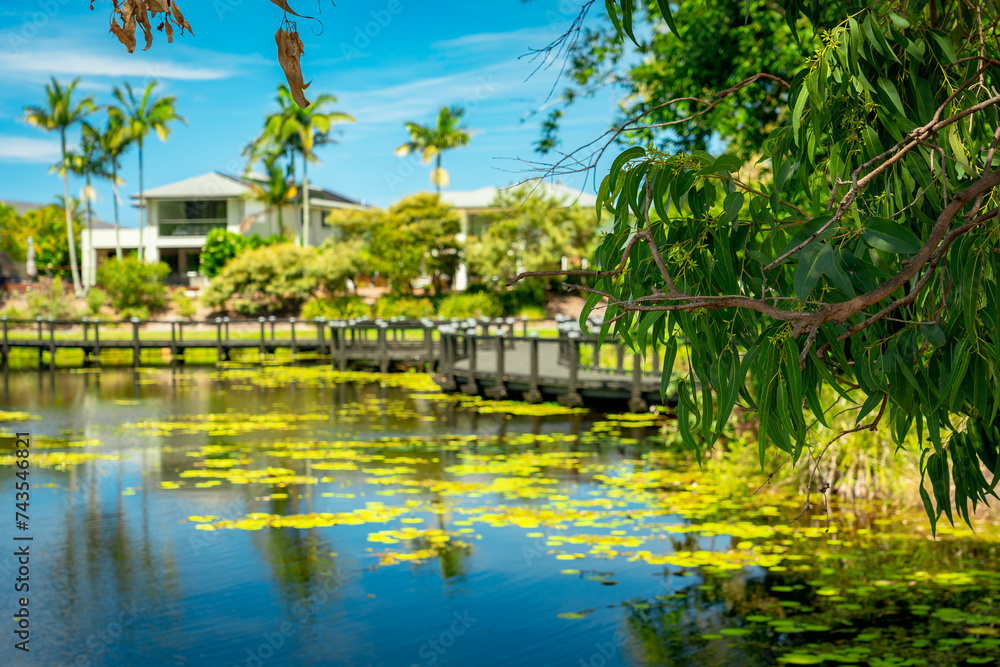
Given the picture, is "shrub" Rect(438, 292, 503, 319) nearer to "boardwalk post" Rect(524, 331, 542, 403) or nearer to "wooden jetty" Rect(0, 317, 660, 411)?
"wooden jetty" Rect(0, 317, 660, 411)

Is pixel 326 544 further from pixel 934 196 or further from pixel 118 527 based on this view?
pixel 934 196

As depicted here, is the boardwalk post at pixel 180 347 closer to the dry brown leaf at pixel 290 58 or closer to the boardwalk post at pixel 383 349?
the boardwalk post at pixel 383 349

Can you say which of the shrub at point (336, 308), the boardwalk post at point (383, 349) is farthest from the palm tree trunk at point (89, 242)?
the boardwalk post at point (383, 349)

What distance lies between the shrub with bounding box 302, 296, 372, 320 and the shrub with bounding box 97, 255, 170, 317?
8661 mm

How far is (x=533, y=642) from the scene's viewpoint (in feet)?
20.6

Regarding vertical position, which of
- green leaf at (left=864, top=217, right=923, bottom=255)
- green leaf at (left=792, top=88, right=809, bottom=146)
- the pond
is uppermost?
green leaf at (left=792, top=88, right=809, bottom=146)

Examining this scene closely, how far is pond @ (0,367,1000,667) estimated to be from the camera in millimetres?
6125

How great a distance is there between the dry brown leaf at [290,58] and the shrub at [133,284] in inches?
1882

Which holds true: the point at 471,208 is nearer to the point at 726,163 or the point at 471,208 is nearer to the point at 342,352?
the point at 342,352

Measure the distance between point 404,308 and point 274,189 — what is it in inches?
586

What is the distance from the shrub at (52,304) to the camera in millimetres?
45719

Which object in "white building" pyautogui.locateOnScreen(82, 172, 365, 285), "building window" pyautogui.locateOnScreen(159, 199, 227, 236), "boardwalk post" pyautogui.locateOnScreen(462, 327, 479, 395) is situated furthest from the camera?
"building window" pyautogui.locateOnScreen(159, 199, 227, 236)

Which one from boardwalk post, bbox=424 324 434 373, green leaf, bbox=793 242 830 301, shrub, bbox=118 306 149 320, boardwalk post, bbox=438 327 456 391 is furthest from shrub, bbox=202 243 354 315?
green leaf, bbox=793 242 830 301

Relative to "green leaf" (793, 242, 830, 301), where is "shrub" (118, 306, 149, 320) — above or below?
above
